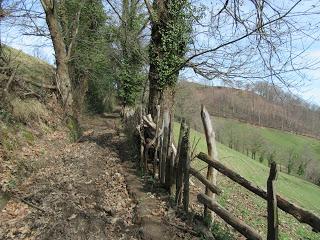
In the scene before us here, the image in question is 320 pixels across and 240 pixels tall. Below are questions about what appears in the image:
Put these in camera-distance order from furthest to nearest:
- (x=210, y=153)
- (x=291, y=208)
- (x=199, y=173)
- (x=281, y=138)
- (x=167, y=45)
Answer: (x=281, y=138) < (x=167, y=45) < (x=210, y=153) < (x=199, y=173) < (x=291, y=208)

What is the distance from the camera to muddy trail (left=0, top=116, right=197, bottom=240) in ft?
20.7

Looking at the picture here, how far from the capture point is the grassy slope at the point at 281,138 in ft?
301

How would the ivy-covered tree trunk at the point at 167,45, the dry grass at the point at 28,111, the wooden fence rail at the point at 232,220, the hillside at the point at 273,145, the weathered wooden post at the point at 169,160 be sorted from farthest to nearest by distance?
the hillside at the point at 273,145, the dry grass at the point at 28,111, the ivy-covered tree trunk at the point at 167,45, the weathered wooden post at the point at 169,160, the wooden fence rail at the point at 232,220

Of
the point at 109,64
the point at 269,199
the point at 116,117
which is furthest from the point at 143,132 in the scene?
the point at 116,117

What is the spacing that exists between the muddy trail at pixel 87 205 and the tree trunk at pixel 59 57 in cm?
592

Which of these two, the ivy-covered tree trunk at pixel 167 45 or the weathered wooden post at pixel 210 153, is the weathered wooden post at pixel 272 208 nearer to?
the weathered wooden post at pixel 210 153

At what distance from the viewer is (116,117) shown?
27.2m

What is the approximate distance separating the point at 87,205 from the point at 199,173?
2.15 meters

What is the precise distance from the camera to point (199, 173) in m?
7.10

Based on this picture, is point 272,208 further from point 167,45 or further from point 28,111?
point 28,111

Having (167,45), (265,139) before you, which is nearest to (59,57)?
(167,45)

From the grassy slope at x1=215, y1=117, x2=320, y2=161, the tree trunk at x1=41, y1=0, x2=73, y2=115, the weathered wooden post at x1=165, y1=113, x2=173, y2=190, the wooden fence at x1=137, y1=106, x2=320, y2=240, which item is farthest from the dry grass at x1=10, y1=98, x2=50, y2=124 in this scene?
the grassy slope at x1=215, y1=117, x2=320, y2=161

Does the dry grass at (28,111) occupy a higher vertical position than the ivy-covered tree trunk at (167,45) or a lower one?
lower

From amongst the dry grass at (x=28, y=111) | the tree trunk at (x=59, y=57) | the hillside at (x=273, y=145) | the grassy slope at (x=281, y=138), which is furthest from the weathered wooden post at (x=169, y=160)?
the grassy slope at (x=281, y=138)
